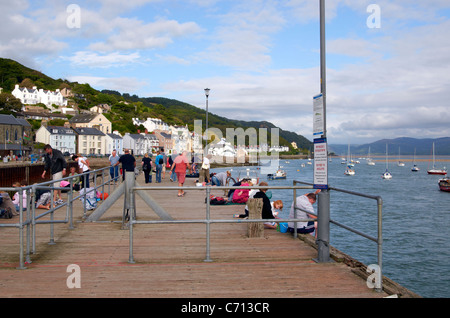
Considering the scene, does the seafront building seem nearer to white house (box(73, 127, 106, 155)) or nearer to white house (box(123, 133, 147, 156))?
white house (box(123, 133, 147, 156))

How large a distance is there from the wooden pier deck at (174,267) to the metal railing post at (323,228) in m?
0.17

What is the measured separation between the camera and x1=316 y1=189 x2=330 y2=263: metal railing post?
682cm

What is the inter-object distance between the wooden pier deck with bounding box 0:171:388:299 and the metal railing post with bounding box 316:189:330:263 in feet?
0.56

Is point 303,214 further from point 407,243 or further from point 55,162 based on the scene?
point 407,243

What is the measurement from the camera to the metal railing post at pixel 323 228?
6824 millimetres


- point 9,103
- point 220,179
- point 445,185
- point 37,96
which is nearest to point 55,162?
point 220,179

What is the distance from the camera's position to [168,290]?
543cm

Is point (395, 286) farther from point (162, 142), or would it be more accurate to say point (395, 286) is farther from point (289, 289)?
point (162, 142)

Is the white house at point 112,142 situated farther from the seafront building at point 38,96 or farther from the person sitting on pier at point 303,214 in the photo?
the person sitting on pier at point 303,214

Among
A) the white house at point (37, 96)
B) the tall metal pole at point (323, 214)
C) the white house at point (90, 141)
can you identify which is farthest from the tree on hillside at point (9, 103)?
the tall metal pole at point (323, 214)

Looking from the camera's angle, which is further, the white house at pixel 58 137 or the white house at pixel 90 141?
the white house at pixel 90 141

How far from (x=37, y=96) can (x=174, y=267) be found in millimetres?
195863

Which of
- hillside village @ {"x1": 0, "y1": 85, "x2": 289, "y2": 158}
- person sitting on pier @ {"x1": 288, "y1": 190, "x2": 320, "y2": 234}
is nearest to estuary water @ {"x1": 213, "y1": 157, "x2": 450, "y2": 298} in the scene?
person sitting on pier @ {"x1": 288, "y1": 190, "x2": 320, "y2": 234}
